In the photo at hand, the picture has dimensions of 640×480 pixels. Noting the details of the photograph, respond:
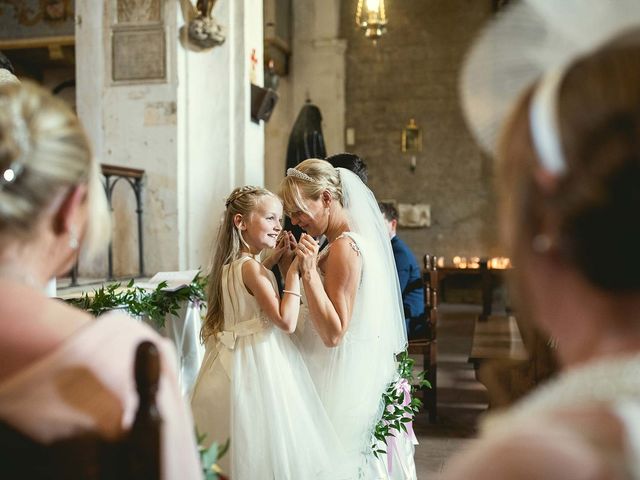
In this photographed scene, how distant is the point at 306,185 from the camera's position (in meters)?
3.00

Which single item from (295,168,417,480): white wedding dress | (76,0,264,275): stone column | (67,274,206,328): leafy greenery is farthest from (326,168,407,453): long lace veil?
(76,0,264,275): stone column

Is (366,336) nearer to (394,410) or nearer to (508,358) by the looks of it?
(394,410)

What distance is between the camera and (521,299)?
834 millimetres

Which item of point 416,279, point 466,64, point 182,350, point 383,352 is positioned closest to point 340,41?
point 416,279

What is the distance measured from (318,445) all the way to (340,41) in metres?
10.0

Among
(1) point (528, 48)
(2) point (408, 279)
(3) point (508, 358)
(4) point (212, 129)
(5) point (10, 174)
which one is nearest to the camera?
(1) point (528, 48)

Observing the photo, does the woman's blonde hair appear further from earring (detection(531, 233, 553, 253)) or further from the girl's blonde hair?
the girl's blonde hair

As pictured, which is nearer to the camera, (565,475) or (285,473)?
(565,475)

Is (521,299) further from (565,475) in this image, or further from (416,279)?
(416,279)

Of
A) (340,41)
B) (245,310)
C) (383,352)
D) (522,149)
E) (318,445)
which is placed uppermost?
(340,41)

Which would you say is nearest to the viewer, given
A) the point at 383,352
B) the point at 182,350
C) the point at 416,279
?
the point at 383,352

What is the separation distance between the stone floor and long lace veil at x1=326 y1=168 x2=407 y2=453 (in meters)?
1.11

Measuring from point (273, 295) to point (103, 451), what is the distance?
1.84 meters

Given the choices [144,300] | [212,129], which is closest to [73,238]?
[144,300]
